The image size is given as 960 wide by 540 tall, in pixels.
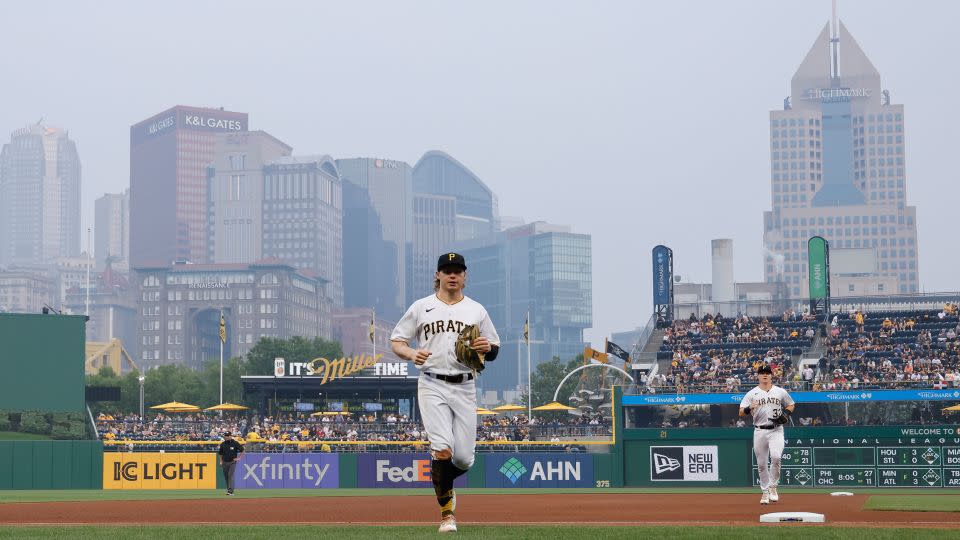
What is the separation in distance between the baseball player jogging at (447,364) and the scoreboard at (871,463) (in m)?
33.6

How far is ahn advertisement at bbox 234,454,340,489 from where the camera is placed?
4750cm

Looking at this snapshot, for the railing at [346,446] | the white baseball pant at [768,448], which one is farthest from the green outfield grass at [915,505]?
the railing at [346,446]

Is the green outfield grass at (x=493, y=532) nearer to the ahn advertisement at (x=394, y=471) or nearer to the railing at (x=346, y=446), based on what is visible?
the ahn advertisement at (x=394, y=471)

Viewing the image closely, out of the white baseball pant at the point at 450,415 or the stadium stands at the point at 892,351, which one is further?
the stadium stands at the point at 892,351

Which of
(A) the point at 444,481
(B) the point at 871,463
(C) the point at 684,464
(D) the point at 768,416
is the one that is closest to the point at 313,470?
(C) the point at 684,464

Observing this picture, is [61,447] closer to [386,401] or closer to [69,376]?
[69,376]

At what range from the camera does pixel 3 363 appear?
152 feet

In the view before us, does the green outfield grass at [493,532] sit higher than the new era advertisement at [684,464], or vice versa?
the green outfield grass at [493,532]

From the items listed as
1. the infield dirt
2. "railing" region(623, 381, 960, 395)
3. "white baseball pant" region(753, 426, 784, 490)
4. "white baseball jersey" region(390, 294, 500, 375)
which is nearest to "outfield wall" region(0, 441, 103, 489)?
"railing" region(623, 381, 960, 395)

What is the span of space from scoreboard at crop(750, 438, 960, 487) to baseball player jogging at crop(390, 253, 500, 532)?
3361 centimetres

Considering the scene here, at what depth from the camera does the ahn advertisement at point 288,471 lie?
1870 inches

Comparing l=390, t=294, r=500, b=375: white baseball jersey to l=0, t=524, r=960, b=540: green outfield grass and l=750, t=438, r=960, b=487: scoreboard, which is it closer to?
l=0, t=524, r=960, b=540: green outfield grass

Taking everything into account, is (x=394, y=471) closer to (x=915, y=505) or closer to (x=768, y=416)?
(x=915, y=505)

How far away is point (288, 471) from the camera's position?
47969 millimetres
